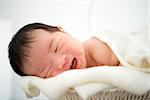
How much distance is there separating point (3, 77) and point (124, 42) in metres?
0.38

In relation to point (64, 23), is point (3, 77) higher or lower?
lower

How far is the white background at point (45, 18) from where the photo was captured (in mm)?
772

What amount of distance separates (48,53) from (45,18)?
0.55 feet

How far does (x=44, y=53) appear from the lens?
644 millimetres

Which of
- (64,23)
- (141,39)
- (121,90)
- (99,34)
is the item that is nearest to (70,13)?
(64,23)

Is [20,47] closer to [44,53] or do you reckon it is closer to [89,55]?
[44,53]

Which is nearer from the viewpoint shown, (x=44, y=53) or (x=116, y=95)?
(x=116, y=95)

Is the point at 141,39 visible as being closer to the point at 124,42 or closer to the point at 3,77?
the point at 124,42

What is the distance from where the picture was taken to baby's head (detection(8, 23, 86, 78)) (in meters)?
0.64

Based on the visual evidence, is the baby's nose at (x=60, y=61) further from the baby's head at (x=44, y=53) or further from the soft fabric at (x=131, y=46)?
the soft fabric at (x=131, y=46)

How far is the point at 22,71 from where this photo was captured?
26.1 inches

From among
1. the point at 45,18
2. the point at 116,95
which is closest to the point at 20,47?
the point at 45,18

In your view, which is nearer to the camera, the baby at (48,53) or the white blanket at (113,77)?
the white blanket at (113,77)

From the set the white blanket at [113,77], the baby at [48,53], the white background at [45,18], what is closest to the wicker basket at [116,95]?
the white blanket at [113,77]
